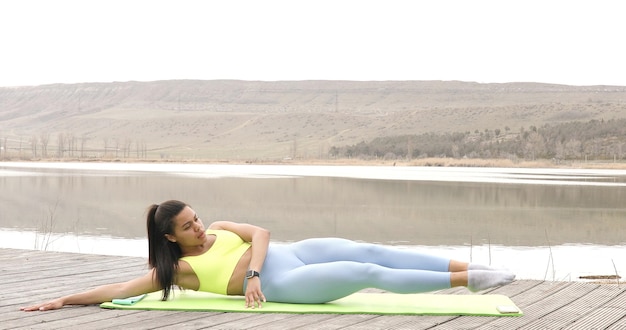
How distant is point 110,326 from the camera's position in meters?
4.31

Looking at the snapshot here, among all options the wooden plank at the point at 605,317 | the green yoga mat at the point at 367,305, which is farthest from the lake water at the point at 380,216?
the wooden plank at the point at 605,317

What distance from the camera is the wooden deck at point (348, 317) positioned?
14.2ft

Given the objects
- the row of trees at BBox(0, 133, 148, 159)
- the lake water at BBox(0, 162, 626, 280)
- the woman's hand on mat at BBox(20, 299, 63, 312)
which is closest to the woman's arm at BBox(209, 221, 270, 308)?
the woman's hand on mat at BBox(20, 299, 63, 312)

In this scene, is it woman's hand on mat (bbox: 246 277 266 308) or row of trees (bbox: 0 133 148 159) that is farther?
row of trees (bbox: 0 133 148 159)

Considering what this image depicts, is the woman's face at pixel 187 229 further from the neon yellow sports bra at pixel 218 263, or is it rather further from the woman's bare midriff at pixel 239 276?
the woman's bare midriff at pixel 239 276

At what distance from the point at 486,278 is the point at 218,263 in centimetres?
148

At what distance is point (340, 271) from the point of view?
4.69m

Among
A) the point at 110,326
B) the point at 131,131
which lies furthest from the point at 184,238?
the point at 131,131

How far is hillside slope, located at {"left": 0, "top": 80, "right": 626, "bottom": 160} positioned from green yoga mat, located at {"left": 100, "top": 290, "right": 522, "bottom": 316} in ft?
185

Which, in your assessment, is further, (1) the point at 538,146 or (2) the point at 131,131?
(2) the point at 131,131

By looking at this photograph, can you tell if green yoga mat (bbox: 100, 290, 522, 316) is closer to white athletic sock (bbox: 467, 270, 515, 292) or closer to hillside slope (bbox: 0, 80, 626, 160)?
white athletic sock (bbox: 467, 270, 515, 292)

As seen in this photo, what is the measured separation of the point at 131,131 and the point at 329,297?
96359 millimetres

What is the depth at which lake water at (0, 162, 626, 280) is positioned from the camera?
434 inches

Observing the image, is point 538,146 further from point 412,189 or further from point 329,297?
point 329,297
